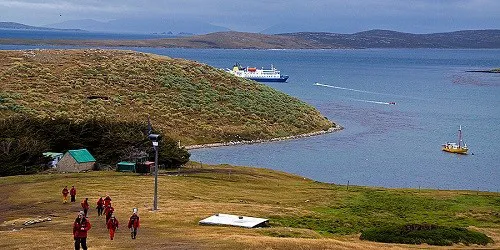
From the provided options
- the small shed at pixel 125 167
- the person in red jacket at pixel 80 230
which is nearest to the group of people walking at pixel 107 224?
the person in red jacket at pixel 80 230

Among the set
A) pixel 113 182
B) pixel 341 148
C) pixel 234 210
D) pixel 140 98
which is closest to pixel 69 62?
pixel 140 98

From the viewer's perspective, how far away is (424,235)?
31797 mm

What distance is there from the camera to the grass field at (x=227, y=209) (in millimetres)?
28188

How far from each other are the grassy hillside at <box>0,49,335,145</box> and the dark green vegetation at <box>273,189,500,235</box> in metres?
40.4

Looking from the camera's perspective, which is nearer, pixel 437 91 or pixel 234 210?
pixel 234 210

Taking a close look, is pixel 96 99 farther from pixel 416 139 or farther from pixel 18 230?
pixel 18 230

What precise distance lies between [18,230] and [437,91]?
551ft

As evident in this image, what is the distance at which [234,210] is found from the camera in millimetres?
37250

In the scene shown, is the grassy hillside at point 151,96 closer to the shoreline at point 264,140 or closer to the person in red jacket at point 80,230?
the shoreline at point 264,140

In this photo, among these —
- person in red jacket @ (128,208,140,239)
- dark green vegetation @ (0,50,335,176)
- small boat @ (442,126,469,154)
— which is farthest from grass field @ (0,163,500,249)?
small boat @ (442,126,469,154)

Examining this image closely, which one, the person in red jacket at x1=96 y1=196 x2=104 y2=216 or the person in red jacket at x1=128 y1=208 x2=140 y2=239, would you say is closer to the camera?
the person in red jacket at x1=128 y1=208 x2=140 y2=239

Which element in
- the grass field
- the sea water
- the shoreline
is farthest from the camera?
the shoreline

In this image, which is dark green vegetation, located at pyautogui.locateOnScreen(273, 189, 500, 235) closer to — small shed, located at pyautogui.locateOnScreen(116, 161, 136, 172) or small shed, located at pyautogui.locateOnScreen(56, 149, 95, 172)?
small shed, located at pyautogui.locateOnScreen(116, 161, 136, 172)

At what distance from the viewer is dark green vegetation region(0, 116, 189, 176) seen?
5269 centimetres
